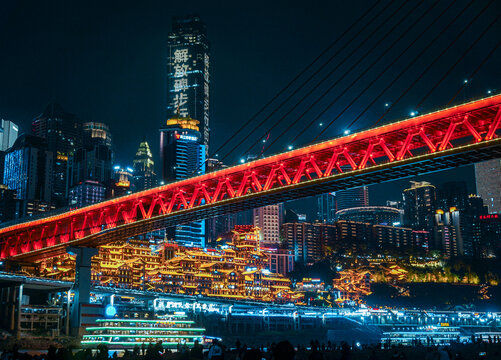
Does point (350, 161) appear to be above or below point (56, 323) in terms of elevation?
above

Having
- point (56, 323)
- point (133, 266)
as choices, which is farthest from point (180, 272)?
point (56, 323)

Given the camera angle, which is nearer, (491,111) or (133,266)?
(491,111)

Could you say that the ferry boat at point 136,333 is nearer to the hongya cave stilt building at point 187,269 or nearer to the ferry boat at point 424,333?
the hongya cave stilt building at point 187,269

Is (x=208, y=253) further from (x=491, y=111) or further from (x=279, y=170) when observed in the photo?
(x=491, y=111)

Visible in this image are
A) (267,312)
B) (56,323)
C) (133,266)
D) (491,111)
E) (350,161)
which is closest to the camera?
(491,111)

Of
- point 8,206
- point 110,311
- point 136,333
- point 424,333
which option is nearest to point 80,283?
point 110,311

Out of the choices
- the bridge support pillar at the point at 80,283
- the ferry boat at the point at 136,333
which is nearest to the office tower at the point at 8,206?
the bridge support pillar at the point at 80,283

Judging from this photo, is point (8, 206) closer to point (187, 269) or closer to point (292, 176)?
point (187, 269)

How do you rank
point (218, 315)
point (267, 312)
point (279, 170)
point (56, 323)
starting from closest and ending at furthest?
point (279, 170) → point (56, 323) → point (218, 315) → point (267, 312)
